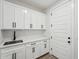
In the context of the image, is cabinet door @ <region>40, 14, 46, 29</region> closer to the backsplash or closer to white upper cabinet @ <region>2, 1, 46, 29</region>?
white upper cabinet @ <region>2, 1, 46, 29</region>

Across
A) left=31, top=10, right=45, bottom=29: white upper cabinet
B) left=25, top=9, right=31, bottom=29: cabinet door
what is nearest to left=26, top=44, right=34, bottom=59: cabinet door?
left=25, top=9, right=31, bottom=29: cabinet door

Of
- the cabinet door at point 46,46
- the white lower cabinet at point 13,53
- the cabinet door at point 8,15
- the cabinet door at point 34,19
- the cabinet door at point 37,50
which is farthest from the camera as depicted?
the cabinet door at point 46,46

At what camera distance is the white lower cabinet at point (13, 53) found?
143 centimetres

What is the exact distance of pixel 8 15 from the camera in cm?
173

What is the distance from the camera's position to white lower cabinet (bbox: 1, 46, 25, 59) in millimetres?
1425

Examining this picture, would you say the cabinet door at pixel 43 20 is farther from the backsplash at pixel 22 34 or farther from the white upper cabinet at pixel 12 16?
the white upper cabinet at pixel 12 16

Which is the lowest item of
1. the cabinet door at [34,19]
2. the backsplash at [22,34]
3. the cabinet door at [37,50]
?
the cabinet door at [37,50]

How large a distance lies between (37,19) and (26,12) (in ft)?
2.30

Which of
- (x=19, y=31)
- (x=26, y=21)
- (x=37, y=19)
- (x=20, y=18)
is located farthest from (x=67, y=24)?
(x=19, y=31)

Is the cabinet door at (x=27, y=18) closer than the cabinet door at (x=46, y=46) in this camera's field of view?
Yes

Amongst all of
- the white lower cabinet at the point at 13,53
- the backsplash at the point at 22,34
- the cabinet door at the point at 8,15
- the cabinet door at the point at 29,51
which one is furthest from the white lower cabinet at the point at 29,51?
the cabinet door at the point at 8,15

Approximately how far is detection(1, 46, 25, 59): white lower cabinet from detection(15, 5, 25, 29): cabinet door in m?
0.84

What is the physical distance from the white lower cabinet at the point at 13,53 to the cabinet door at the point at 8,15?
79cm

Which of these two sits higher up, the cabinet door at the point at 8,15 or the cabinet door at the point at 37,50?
the cabinet door at the point at 8,15
